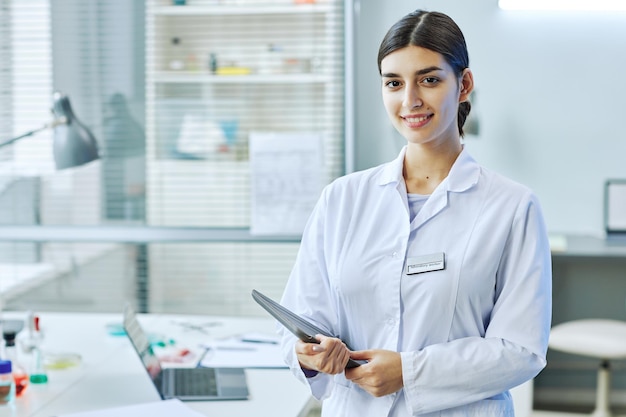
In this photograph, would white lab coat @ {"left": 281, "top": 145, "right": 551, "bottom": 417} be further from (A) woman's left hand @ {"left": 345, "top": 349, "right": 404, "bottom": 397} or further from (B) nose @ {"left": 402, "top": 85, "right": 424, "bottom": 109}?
(B) nose @ {"left": 402, "top": 85, "right": 424, "bottom": 109}

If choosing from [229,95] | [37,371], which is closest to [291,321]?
[37,371]

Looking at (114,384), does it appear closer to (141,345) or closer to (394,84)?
(141,345)

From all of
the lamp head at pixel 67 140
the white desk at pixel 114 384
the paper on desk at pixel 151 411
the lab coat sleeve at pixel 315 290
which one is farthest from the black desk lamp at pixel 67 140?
the lab coat sleeve at pixel 315 290

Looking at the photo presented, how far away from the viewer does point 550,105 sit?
3689mm

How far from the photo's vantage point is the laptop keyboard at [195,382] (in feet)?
6.19

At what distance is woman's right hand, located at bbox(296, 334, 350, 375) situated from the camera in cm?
134

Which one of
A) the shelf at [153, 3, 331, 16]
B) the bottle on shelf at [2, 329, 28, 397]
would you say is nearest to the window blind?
the shelf at [153, 3, 331, 16]

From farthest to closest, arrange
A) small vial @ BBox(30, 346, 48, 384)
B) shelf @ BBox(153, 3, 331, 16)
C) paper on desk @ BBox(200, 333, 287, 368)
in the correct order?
shelf @ BBox(153, 3, 331, 16) < paper on desk @ BBox(200, 333, 287, 368) < small vial @ BBox(30, 346, 48, 384)

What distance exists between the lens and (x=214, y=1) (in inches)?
141

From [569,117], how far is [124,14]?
79.9 inches

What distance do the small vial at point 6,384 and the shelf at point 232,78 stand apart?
2.00 m

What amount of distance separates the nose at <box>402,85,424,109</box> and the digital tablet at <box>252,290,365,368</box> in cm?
40

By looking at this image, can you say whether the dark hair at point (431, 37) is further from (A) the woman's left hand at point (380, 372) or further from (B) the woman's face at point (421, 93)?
(A) the woman's left hand at point (380, 372)

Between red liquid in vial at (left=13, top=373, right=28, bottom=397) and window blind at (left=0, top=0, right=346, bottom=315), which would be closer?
red liquid in vial at (left=13, top=373, right=28, bottom=397)
